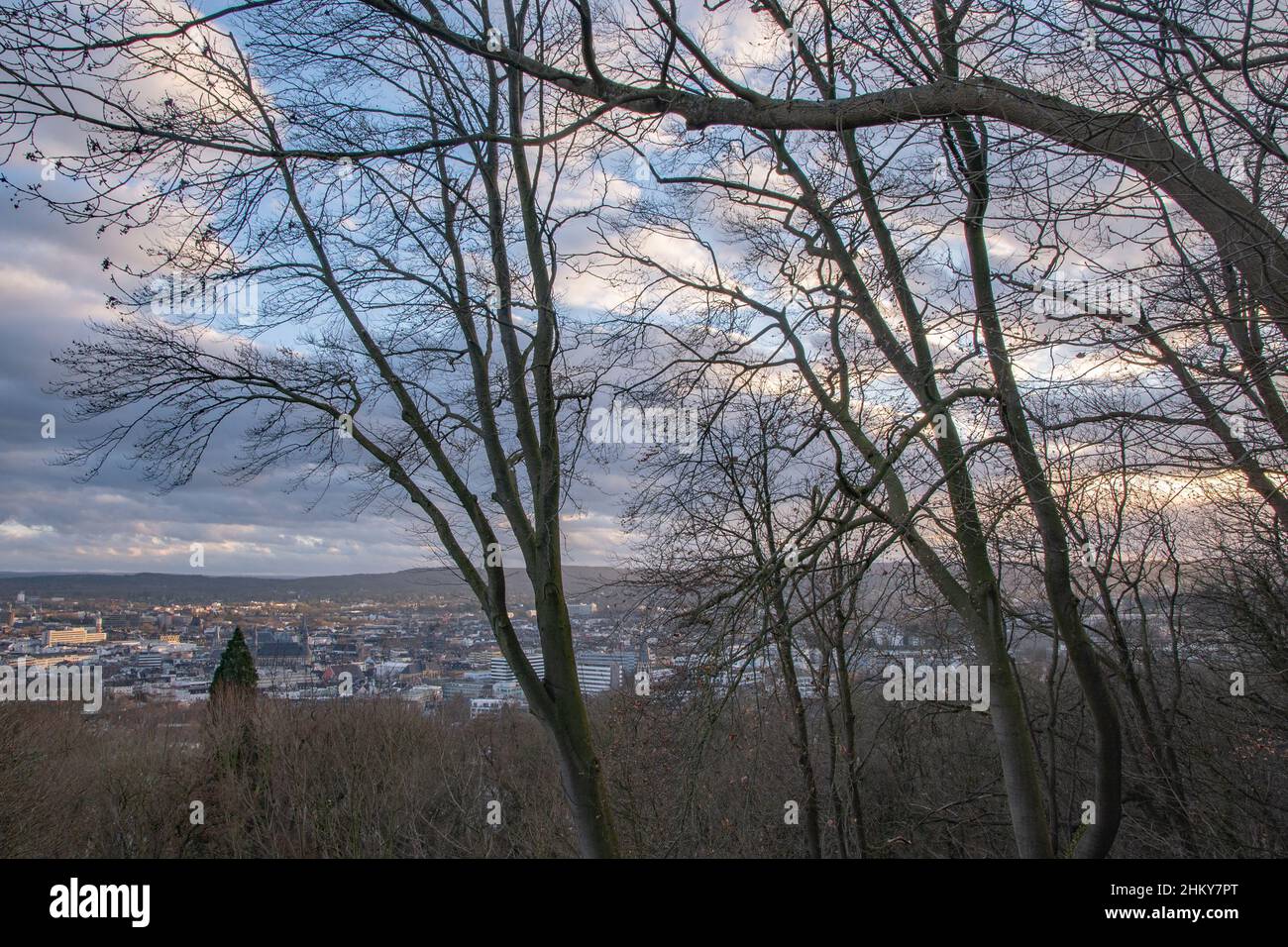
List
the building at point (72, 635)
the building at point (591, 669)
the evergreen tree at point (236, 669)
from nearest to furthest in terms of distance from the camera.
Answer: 1. the building at point (591, 669)
2. the building at point (72, 635)
3. the evergreen tree at point (236, 669)

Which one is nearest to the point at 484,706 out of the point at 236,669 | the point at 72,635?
the point at 236,669

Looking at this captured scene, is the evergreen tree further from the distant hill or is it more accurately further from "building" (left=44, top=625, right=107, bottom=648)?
"building" (left=44, top=625, right=107, bottom=648)

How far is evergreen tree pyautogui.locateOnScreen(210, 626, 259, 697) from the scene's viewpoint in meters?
22.7

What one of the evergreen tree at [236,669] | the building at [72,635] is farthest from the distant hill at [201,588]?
the evergreen tree at [236,669]

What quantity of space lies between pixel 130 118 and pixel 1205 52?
5.34m

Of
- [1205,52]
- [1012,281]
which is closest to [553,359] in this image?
[1012,281]

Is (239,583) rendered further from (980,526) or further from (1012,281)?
(1012,281)

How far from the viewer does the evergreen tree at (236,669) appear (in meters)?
22.7

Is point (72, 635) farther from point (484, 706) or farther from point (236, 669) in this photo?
point (484, 706)

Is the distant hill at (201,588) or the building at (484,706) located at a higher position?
the distant hill at (201,588)

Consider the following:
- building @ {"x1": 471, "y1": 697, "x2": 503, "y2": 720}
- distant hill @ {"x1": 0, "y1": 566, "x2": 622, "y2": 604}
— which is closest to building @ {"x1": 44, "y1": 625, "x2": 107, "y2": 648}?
distant hill @ {"x1": 0, "y1": 566, "x2": 622, "y2": 604}

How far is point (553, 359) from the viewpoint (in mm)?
10406

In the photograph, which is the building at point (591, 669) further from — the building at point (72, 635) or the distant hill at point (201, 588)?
the building at point (72, 635)

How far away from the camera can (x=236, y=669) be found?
23.2 meters
